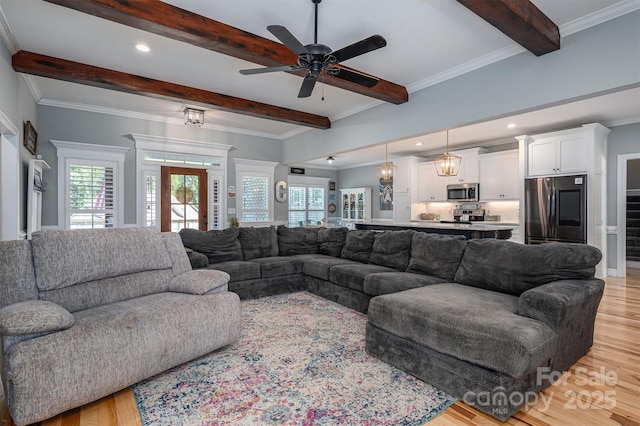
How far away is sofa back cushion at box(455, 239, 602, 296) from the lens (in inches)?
92.1

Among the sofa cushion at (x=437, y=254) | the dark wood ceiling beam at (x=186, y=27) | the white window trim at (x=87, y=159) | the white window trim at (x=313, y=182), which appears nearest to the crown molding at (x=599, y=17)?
the sofa cushion at (x=437, y=254)

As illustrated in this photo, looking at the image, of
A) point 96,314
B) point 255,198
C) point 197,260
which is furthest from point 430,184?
point 96,314

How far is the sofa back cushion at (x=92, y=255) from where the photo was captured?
2.19 m

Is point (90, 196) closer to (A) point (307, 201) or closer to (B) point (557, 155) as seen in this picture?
(A) point (307, 201)

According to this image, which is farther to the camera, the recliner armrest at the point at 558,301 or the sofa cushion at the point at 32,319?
the recliner armrest at the point at 558,301

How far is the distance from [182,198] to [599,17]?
5909mm

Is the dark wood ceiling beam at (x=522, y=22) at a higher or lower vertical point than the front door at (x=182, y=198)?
higher

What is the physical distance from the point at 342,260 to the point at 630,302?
3.52 m

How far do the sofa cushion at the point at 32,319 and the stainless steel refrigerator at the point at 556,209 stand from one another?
645 centimetres

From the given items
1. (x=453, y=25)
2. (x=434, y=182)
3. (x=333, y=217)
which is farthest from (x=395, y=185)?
(x=453, y=25)

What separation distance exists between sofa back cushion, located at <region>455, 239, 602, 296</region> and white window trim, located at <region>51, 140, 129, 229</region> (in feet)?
16.8

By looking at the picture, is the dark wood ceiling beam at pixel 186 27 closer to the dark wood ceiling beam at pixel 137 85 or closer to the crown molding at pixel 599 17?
the dark wood ceiling beam at pixel 137 85

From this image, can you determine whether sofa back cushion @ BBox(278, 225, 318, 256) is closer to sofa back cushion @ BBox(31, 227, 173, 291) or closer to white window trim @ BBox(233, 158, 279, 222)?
white window trim @ BBox(233, 158, 279, 222)

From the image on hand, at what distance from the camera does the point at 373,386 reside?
2111 mm
